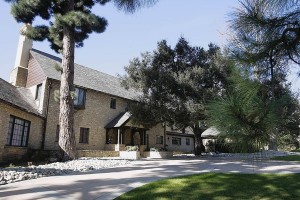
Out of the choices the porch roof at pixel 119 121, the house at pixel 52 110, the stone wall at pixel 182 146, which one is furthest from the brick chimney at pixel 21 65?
the stone wall at pixel 182 146

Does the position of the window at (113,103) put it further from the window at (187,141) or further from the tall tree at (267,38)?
the tall tree at (267,38)

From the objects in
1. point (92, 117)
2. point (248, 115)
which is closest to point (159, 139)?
point (92, 117)

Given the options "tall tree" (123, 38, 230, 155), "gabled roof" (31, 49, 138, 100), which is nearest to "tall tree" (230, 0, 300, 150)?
"tall tree" (123, 38, 230, 155)

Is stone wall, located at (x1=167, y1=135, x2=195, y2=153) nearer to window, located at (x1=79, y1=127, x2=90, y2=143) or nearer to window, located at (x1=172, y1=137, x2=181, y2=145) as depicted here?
window, located at (x1=172, y1=137, x2=181, y2=145)

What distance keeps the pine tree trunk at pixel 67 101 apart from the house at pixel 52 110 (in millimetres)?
981

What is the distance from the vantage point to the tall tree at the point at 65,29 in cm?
1738

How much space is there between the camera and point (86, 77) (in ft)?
94.7

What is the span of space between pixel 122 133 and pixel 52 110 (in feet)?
26.1

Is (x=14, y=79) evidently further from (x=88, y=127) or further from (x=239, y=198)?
(x=239, y=198)

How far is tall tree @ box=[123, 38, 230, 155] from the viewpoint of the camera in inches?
857

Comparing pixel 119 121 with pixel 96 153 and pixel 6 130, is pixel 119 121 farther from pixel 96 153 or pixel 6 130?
pixel 6 130

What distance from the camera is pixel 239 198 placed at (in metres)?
7.62

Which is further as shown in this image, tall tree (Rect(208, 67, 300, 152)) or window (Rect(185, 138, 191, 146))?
window (Rect(185, 138, 191, 146))

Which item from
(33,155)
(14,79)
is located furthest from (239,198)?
(14,79)
